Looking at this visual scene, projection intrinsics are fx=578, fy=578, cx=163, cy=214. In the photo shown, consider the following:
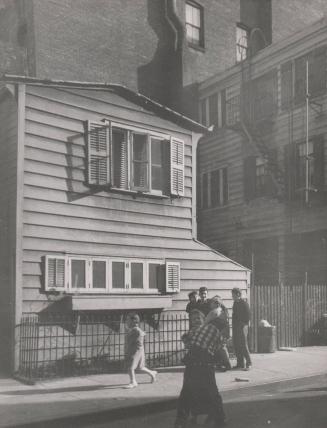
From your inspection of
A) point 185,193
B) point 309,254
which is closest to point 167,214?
point 185,193

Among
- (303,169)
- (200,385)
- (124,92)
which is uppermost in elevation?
(124,92)

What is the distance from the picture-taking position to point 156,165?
47.8 ft

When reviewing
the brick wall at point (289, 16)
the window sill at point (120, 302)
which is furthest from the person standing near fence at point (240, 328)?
the brick wall at point (289, 16)

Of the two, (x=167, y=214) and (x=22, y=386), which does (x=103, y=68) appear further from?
(x=22, y=386)

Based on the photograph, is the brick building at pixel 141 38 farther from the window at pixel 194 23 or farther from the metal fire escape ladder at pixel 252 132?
the metal fire escape ladder at pixel 252 132

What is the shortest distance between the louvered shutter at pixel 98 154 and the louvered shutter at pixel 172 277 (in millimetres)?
2645

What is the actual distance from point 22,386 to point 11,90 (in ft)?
19.7

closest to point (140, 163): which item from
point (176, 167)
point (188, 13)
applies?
point (176, 167)

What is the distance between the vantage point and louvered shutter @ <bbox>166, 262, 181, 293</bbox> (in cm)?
1409

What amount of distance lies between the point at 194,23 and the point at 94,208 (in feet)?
49.6

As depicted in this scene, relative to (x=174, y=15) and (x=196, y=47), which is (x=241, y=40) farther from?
(x=174, y=15)

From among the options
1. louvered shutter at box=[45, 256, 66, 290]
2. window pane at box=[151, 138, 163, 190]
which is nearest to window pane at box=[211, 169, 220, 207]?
window pane at box=[151, 138, 163, 190]

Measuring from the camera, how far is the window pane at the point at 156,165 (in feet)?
47.7

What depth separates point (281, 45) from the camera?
2070 cm
